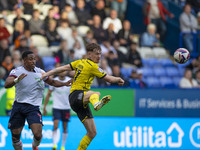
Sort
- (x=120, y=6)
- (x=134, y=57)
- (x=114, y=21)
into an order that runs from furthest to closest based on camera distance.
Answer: (x=120, y=6) < (x=114, y=21) < (x=134, y=57)

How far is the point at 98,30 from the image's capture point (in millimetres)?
18438

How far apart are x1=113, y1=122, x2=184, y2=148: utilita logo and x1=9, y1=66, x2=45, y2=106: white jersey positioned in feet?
14.4

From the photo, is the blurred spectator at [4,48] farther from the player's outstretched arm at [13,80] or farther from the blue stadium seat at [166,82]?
the player's outstretched arm at [13,80]

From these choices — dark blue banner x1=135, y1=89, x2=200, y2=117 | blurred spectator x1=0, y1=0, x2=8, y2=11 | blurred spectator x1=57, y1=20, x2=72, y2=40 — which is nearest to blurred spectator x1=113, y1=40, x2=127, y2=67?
blurred spectator x1=57, y1=20, x2=72, y2=40

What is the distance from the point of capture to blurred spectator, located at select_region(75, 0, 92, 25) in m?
18.8

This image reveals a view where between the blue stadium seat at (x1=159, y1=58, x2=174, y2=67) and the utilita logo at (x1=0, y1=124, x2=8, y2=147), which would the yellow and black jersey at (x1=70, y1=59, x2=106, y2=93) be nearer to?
the utilita logo at (x1=0, y1=124, x2=8, y2=147)

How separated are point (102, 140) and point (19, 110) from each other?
4.43 meters

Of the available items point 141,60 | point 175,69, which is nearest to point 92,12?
point 141,60

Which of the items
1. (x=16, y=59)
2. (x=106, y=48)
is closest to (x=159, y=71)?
(x=106, y=48)

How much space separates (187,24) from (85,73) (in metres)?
11.6

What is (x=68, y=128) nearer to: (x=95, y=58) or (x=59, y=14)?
(x=95, y=58)

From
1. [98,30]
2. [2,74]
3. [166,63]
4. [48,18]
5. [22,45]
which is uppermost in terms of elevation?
[48,18]

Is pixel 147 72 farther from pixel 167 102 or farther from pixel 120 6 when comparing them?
pixel 120 6

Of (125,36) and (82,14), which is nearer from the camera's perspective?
(82,14)
